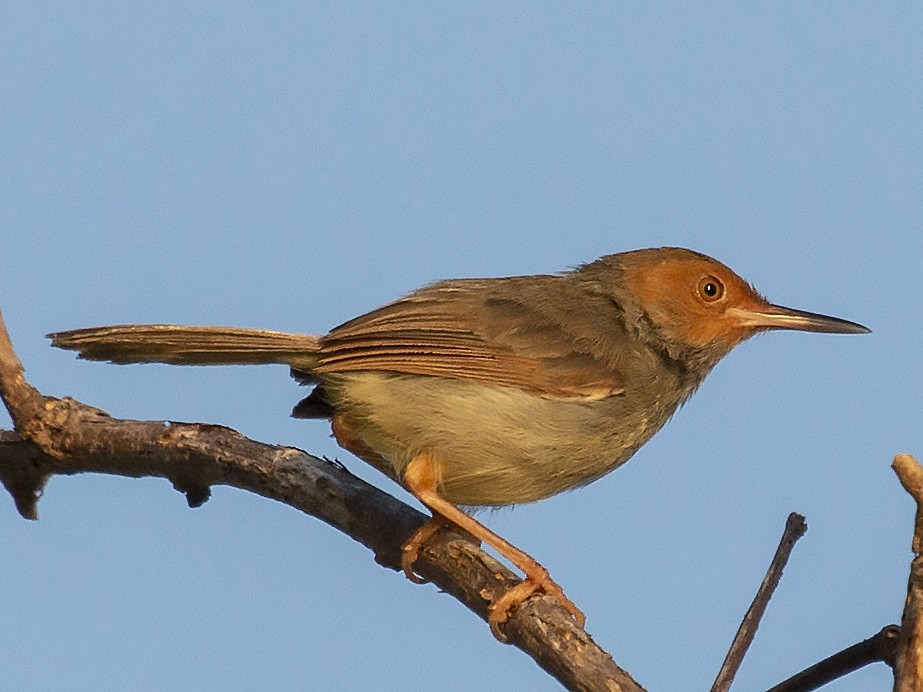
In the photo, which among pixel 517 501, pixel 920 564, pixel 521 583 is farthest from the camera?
pixel 517 501

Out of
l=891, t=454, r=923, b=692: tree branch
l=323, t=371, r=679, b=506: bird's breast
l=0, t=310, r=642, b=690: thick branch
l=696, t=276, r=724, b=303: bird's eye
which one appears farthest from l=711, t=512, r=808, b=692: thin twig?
l=696, t=276, r=724, b=303: bird's eye

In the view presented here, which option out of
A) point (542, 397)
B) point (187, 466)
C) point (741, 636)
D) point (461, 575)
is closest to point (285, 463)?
point (187, 466)

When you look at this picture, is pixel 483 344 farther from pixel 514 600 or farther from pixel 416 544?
pixel 514 600

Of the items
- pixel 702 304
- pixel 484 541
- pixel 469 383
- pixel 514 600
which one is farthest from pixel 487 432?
pixel 702 304

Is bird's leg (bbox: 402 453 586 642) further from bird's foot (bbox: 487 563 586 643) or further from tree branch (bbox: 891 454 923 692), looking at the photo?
tree branch (bbox: 891 454 923 692)

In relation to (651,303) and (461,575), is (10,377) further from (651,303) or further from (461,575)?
(651,303)
